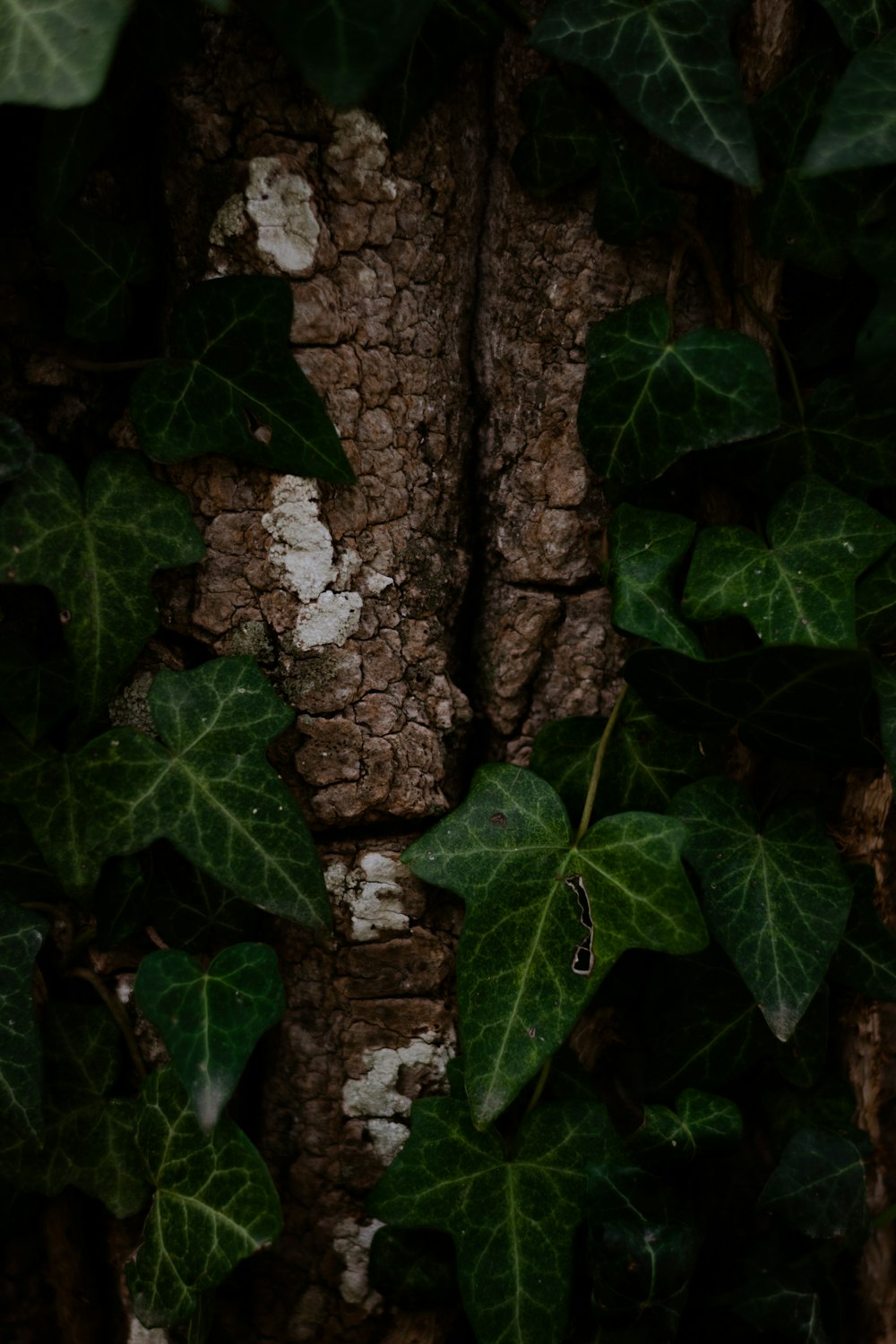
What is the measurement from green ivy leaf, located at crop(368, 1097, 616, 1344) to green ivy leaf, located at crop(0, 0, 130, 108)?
972mm

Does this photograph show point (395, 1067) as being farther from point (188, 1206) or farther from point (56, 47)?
point (56, 47)

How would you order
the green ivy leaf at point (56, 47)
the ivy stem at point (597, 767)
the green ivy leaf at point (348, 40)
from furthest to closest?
1. the ivy stem at point (597, 767)
2. the green ivy leaf at point (348, 40)
3. the green ivy leaf at point (56, 47)

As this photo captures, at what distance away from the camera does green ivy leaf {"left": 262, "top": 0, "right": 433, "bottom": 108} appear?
80 centimetres

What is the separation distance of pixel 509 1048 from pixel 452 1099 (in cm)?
15

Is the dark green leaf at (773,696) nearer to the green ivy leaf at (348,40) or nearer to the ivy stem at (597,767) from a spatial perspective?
the ivy stem at (597,767)

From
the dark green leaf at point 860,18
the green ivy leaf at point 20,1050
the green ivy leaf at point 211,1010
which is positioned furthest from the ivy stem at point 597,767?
the dark green leaf at point 860,18

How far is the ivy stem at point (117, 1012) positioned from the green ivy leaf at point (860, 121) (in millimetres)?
1063

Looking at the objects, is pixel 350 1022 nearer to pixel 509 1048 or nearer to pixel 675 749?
pixel 509 1048

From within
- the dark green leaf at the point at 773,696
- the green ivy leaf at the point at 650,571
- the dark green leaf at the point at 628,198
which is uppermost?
the dark green leaf at the point at 628,198

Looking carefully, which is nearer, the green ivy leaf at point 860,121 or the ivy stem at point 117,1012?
the green ivy leaf at point 860,121

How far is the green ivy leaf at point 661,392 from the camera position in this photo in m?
0.96

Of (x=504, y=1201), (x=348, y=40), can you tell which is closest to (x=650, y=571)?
(x=348, y=40)

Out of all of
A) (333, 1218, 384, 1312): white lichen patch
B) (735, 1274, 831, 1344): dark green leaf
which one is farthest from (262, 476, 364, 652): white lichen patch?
(735, 1274, 831, 1344): dark green leaf

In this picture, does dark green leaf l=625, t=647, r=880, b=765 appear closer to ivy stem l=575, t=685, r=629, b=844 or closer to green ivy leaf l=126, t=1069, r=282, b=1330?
ivy stem l=575, t=685, r=629, b=844
